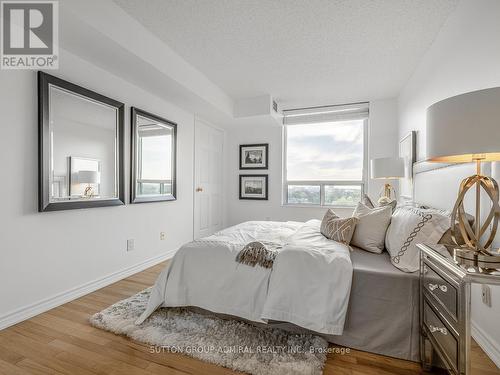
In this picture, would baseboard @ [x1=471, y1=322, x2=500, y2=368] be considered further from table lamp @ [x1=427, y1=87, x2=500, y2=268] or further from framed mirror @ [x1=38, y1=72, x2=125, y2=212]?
framed mirror @ [x1=38, y1=72, x2=125, y2=212]

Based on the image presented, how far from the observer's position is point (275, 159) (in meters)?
4.95

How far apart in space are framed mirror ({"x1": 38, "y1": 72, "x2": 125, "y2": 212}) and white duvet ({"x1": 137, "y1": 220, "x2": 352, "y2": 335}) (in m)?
1.20

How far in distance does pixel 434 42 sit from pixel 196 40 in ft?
7.93

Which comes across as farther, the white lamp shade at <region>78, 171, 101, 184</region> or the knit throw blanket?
the white lamp shade at <region>78, 171, 101, 184</region>

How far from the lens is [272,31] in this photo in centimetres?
247

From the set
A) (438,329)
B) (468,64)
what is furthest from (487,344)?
(468,64)

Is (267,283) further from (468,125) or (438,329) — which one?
(468,125)

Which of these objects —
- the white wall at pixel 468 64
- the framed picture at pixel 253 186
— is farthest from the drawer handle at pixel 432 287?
the framed picture at pixel 253 186

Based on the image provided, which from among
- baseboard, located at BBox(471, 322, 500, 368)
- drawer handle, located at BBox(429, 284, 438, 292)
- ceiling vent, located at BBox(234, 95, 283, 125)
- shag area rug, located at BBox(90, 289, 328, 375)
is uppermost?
ceiling vent, located at BBox(234, 95, 283, 125)

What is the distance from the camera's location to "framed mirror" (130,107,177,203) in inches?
119

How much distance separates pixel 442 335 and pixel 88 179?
2896mm

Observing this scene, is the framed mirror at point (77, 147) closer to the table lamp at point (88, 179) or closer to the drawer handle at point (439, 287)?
the table lamp at point (88, 179)

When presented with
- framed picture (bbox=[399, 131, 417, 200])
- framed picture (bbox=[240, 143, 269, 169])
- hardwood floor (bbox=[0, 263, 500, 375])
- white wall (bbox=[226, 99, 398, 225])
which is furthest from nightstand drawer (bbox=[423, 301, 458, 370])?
framed picture (bbox=[240, 143, 269, 169])

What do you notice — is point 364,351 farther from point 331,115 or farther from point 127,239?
point 331,115
